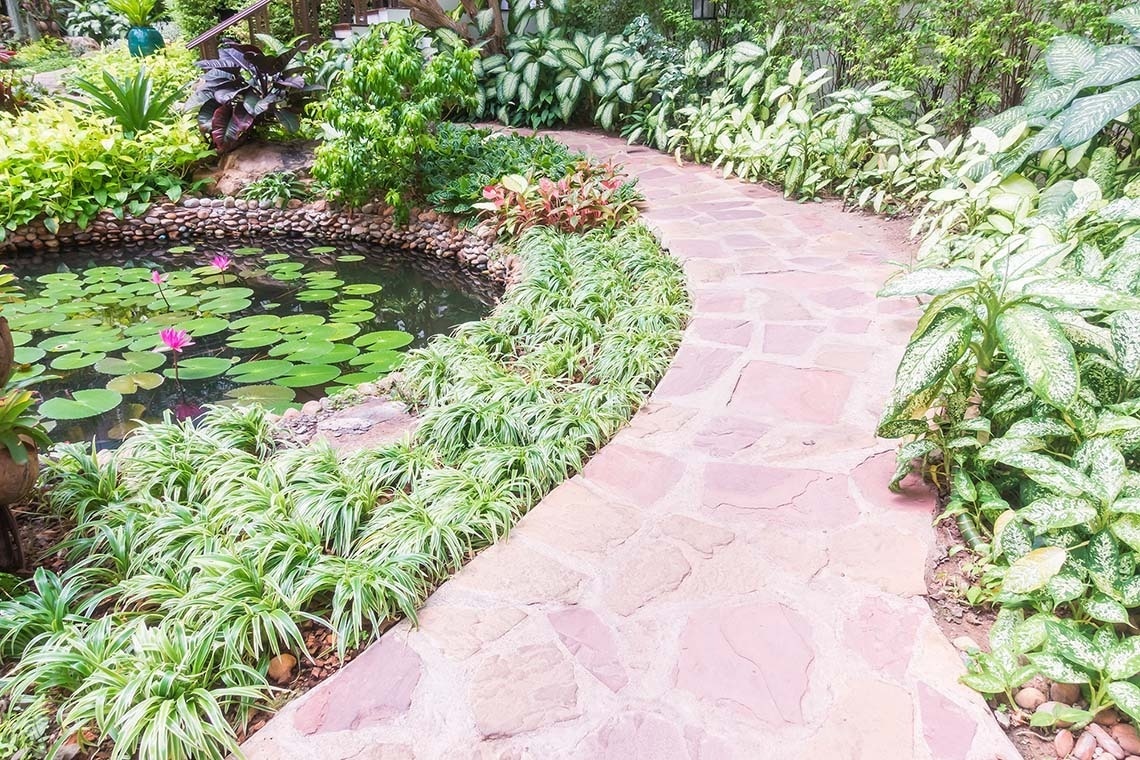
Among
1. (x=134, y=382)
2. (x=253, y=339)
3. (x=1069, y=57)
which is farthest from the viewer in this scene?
(x=253, y=339)

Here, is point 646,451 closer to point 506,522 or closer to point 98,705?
point 506,522

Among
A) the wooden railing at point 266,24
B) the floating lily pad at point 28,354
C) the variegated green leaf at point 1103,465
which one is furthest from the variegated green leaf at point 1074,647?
the wooden railing at point 266,24

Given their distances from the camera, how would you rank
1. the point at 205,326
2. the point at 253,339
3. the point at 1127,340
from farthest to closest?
the point at 205,326 < the point at 253,339 < the point at 1127,340

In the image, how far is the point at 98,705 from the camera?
4.46ft

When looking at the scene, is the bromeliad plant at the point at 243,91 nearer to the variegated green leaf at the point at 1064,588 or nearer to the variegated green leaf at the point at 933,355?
the variegated green leaf at the point at 933,355

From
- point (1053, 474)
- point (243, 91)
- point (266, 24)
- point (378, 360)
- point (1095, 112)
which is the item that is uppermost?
point (266, 24)

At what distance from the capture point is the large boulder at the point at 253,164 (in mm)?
5816

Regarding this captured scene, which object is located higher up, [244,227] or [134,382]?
[244,227]

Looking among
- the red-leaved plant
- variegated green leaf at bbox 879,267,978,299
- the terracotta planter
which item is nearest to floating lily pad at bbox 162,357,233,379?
the terracotta planter

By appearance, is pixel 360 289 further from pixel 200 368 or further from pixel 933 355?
pixel 933 355

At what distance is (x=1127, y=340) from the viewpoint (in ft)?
5.24

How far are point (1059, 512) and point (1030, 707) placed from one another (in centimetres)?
39

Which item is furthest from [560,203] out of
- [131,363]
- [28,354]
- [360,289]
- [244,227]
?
[28,354]

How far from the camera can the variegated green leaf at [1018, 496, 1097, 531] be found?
1.41 m
